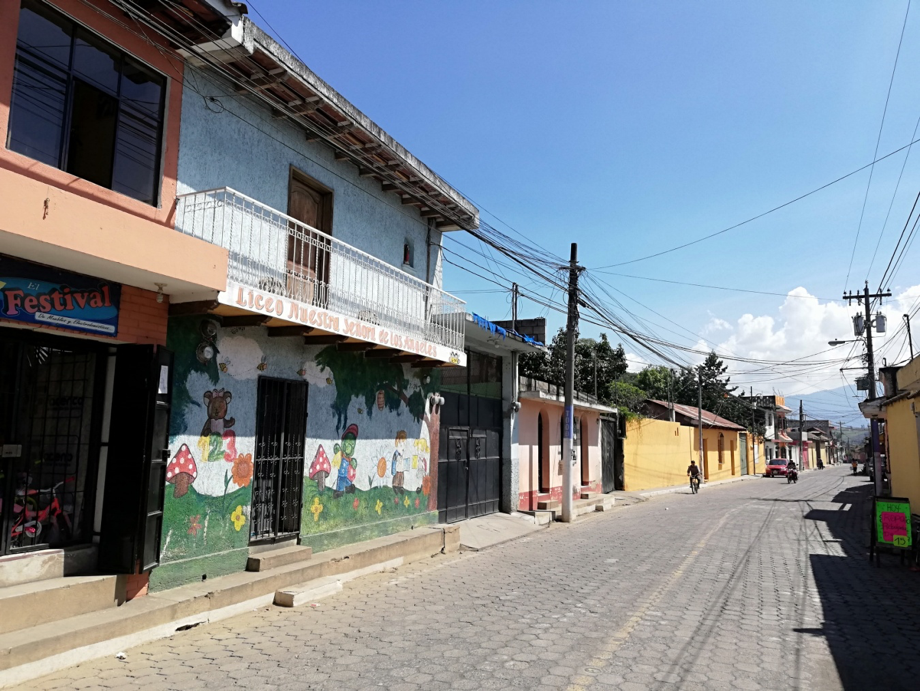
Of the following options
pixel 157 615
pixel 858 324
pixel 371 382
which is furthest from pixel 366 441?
pixel 858 324

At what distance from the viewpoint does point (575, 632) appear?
6.51 metres

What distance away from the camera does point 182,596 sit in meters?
6.84

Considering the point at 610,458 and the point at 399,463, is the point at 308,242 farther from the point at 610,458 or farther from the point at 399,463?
the point at 610,458

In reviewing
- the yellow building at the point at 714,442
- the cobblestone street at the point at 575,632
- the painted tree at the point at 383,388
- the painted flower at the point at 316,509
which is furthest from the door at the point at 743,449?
the painted flower at the point at 316,509

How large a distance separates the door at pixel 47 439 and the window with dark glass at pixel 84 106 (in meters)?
1.91

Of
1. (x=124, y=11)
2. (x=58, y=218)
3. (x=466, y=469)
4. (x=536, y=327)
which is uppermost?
(x=124, y=11)

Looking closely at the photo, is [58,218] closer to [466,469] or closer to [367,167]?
[367,167]

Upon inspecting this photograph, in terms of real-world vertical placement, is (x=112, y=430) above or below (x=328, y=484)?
above

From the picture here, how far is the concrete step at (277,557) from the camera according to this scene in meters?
8.22

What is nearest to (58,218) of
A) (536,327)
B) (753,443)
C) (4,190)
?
(4,190)

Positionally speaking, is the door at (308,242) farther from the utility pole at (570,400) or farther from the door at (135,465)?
the utility pole at (570,400)

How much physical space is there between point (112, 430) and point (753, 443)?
62939 mm

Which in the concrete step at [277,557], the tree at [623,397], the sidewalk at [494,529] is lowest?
the sidewalk at [494,529]

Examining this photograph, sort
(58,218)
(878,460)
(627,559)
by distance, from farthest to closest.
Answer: (878,460) → (627,559) → (58,218)
